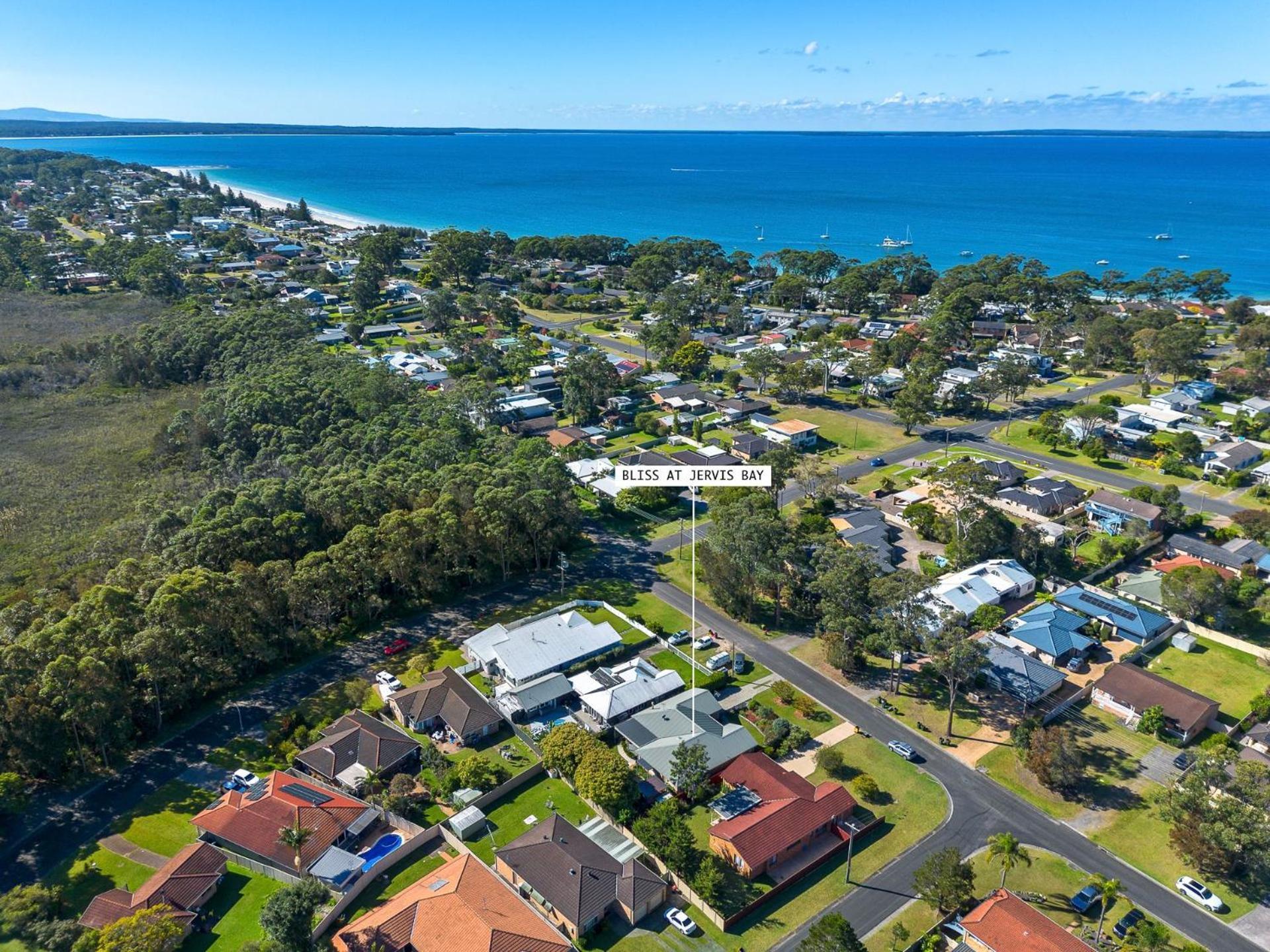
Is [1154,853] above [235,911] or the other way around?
above

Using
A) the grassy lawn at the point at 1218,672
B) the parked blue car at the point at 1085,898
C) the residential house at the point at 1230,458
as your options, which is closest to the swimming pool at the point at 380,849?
the parked blue car at the point at 1085,898

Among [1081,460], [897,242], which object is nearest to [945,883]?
[1081,460]

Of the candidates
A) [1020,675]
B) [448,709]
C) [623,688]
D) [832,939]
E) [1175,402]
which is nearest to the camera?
[832,939]

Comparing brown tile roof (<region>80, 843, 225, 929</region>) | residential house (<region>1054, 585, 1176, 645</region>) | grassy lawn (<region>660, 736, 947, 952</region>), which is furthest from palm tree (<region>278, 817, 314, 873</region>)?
residential house (<region>1054, 585, 1176, 645</region>)

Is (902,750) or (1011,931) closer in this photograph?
(1011,931)

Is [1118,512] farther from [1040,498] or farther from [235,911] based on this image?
[235,911]

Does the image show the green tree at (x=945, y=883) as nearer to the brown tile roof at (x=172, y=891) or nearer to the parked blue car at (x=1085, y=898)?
the parked blue car at (x=1085, y=898)
